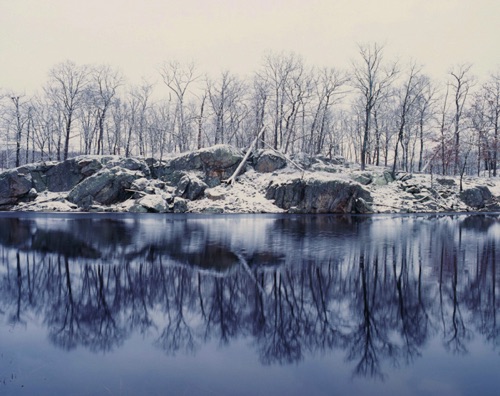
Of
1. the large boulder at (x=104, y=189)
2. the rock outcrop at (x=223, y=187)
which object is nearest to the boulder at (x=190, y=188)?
the rock outcrop at (x=223, y=187)

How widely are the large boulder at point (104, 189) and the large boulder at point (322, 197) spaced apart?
16819 millimetres

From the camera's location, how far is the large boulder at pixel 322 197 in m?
36.1

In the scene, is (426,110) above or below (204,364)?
above

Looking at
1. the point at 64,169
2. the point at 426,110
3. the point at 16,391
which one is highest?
the point at 426,110

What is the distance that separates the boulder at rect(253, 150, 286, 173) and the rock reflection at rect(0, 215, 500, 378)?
30118 mm

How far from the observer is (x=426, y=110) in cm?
5578

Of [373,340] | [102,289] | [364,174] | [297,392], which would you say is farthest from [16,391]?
[364,174]

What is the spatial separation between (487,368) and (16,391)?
600 cm

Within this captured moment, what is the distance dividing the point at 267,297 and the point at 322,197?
29.6m

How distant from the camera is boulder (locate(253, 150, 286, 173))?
4384cm

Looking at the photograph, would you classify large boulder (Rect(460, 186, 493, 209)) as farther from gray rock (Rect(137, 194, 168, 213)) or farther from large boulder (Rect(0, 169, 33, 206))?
large boulder (Rect(0, 169, 33, 206))

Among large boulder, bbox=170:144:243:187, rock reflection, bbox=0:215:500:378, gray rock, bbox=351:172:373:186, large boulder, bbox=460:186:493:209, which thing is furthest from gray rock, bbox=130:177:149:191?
large boulder, bbox=460:186:493:209

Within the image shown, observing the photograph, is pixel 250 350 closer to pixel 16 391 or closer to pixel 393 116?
pixel 16 391

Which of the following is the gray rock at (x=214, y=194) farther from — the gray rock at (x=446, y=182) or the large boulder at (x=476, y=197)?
the large boulder at (x=476, y=197)
